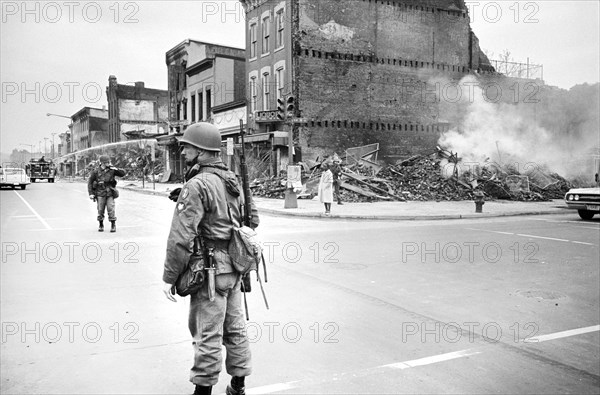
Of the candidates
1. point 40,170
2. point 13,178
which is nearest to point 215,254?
point 13,178

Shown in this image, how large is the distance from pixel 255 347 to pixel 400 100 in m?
28.4

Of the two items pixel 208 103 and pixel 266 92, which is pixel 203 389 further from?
pixel 208 103

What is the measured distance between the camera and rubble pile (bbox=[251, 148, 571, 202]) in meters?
25.1

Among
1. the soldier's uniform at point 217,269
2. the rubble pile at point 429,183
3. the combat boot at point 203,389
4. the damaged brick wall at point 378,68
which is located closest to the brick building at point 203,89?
the damaged brick wall at point 378,68

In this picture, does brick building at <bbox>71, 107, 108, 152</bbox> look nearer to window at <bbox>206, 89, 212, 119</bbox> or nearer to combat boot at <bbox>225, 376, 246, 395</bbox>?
window at <bbox>206, 89, 212, 119</bbox>

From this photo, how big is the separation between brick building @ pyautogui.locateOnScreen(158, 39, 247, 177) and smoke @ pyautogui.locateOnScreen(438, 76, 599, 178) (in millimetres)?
13730

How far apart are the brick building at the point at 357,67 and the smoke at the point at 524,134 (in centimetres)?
153

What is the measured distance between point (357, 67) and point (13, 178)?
25207mm

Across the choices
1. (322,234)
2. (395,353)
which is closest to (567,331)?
(395,353)

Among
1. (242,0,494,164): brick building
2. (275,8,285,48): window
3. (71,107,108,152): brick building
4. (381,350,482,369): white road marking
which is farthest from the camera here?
(71,107,108,152): brick building

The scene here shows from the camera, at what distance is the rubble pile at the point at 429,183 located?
2506 cm

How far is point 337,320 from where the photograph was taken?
5.66 metres

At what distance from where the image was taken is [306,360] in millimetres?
4516

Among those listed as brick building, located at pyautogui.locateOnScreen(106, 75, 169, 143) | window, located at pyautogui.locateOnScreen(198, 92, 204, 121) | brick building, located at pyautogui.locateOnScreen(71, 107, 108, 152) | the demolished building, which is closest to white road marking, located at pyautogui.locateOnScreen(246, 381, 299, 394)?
the demolished building
